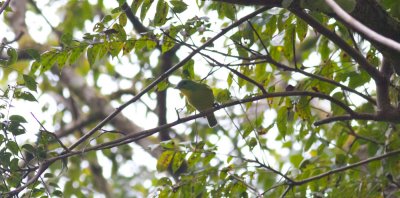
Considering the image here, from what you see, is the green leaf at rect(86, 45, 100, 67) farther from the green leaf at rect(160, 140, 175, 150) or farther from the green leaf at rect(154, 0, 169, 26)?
the green leaf at rect(160, 140, 175, 150)

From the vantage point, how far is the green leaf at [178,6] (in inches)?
93.1

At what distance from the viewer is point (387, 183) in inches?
116

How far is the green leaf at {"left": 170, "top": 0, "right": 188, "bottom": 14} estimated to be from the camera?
2.37 metres

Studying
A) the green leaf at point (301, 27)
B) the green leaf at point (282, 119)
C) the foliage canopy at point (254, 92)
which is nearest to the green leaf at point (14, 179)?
the foliage canopy at point (254, 92)

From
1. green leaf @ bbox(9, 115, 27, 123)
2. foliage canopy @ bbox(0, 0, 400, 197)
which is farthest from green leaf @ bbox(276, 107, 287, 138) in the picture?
green leaf @ bbox(9, 115, 27, 123)

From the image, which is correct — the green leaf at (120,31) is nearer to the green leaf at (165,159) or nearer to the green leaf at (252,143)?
the green leaf at (165,159)

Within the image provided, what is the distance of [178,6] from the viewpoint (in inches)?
93.5

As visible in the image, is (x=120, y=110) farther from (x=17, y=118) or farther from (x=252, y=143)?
(x=252, y=143)

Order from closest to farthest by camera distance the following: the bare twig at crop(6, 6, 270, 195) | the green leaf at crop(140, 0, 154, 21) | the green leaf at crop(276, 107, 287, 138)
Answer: the bare twig at crop(6, 6, 270, 195) → the green leaf at crop(140, 0, 154, 21) → the green leaf at crop(276, 107, 287, 138)

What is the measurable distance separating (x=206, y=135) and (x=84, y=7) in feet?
6.26

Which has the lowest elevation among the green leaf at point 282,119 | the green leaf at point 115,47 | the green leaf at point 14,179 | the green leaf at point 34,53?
the green leaf at point 14,179

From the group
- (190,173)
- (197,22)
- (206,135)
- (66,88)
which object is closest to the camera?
(197,22)

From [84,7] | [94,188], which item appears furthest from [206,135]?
[84,7]

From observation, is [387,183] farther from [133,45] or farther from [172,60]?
[172,60]
